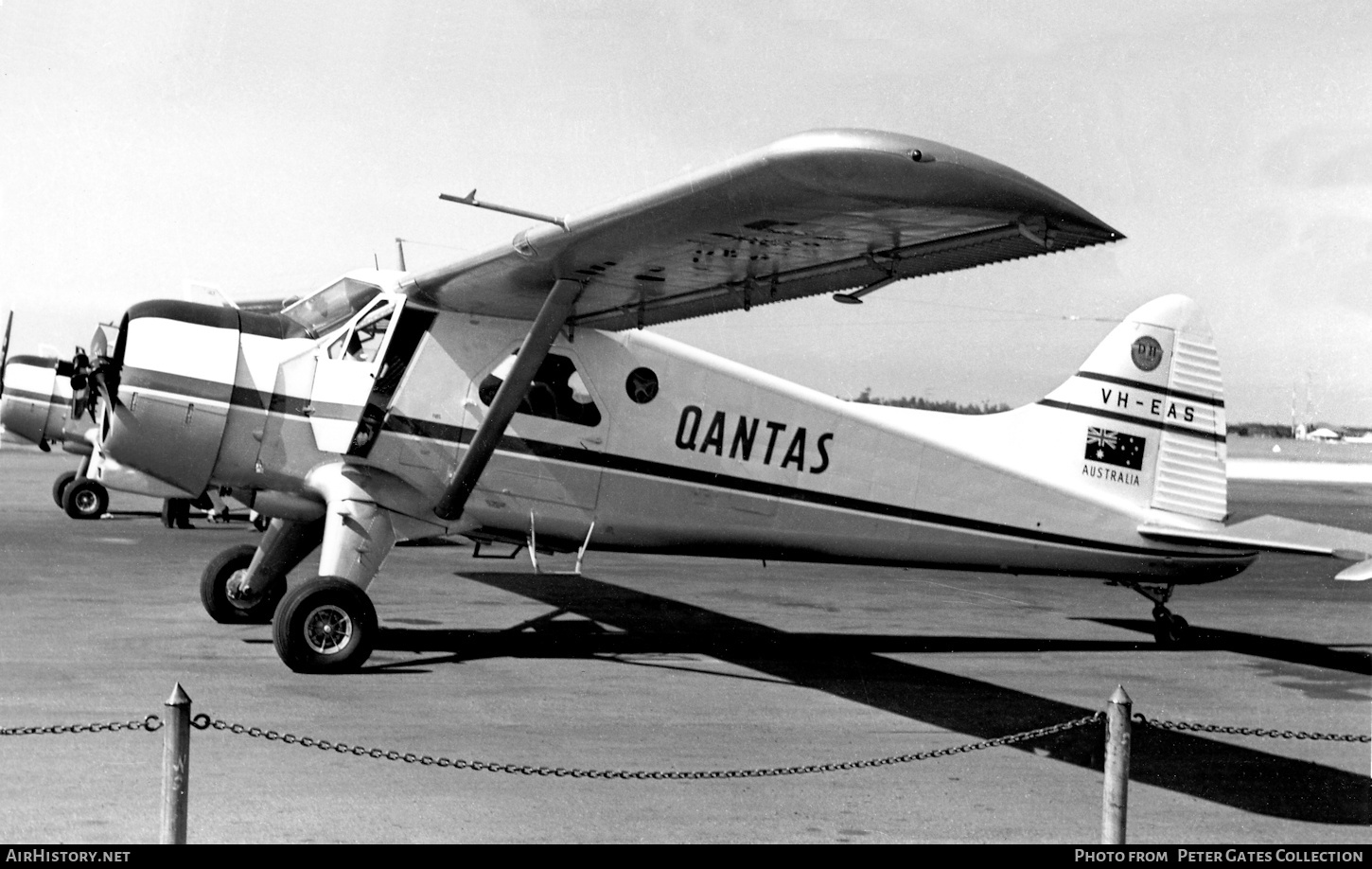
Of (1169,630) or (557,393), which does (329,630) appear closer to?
(557,393)

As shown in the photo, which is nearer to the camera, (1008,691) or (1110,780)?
(1110,780)

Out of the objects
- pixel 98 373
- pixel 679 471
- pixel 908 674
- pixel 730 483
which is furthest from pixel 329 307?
pixel 908 674

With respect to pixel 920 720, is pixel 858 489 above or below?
above

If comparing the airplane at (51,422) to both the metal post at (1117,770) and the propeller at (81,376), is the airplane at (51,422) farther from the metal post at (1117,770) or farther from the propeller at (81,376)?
the metal post at (1117,770)

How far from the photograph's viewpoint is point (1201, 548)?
1180 cm

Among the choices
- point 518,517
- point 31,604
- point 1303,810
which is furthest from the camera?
point 31,604

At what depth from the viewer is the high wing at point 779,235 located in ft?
18.6

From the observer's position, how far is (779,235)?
772 centimetres

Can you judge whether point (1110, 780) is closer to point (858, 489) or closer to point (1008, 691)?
point (1008, 691)

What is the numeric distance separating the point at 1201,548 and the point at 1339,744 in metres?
3.86

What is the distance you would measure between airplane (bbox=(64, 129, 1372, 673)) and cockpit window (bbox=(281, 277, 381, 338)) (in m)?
0.02

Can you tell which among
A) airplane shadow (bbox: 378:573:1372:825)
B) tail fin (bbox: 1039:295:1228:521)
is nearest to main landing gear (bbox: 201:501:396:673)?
airplane shadow (bbox: 378:573:1372:825)

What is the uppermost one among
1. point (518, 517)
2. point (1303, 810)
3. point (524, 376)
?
point (524, 376)
